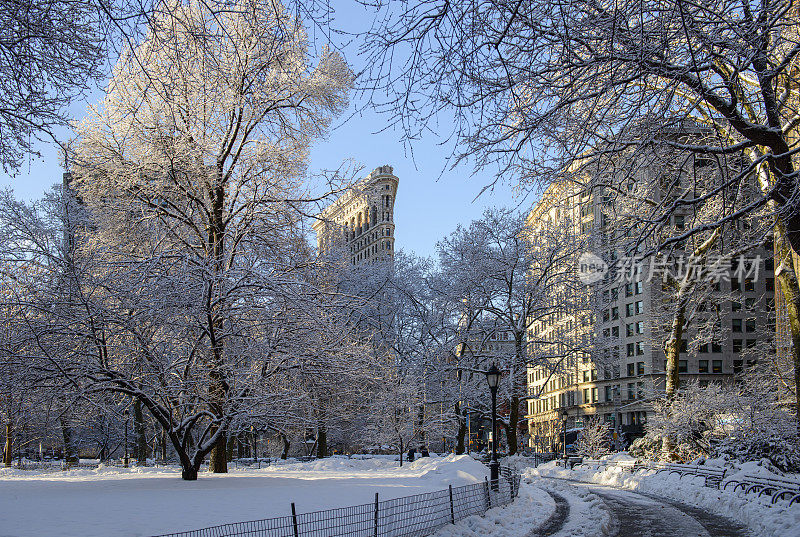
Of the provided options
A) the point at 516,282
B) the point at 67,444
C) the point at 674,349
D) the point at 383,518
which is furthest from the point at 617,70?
the point at 67,444

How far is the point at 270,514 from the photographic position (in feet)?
30.5

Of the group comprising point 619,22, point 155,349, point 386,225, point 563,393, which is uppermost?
point 386,225

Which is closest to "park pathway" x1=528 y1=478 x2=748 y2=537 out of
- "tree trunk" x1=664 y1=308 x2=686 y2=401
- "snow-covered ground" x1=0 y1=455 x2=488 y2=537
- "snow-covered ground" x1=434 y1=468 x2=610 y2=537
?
"snow-covered ground" x1=434 y1=468 x2=610 y2=537

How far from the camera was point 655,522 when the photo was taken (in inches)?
536

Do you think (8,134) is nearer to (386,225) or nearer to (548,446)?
(386,225)

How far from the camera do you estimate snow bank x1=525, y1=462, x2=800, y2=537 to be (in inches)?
437

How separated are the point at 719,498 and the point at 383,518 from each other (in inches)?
428

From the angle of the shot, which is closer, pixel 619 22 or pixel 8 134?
pixel 619 22

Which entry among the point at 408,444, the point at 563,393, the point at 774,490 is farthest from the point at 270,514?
the point at 563,393

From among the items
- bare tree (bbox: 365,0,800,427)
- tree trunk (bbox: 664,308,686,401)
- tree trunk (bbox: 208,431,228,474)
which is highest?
bare tree (bbox: 365,0,800,427)

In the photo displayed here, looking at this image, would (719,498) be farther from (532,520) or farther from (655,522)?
(532,520)

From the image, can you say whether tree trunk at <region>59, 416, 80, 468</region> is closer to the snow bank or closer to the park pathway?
the park pathway

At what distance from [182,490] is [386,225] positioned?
67.0 metres

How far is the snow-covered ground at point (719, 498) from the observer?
11.1m
